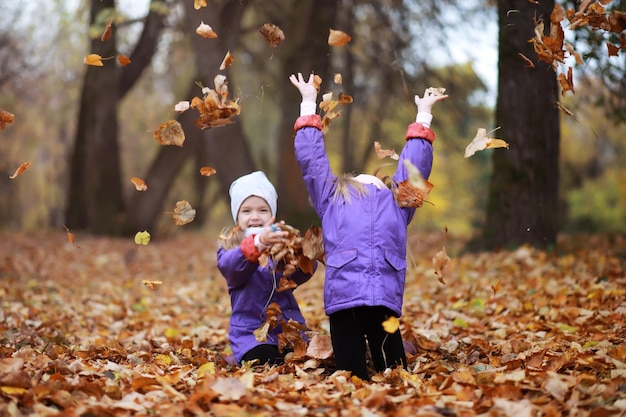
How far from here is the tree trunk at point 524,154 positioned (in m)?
7.30

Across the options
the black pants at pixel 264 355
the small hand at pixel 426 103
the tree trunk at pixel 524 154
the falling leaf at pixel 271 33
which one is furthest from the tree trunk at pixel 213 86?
the black pants at pixel 264 355

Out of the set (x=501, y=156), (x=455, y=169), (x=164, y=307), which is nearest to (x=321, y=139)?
(x=164, y=307)

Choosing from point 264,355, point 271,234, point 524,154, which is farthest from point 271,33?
point 524,154

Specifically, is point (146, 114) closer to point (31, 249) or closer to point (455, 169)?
point (31, 249)

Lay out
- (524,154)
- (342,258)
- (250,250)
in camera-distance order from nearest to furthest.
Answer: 1. (342,258)
2. (250,250)
3. (524,154)

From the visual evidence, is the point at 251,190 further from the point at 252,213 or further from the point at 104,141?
the point at 104,141

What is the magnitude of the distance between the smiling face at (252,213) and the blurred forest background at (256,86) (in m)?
0.64

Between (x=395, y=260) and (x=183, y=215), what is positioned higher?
(x=183, y=215)

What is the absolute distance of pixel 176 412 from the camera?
2637 millimetres

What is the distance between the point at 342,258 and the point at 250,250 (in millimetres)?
543

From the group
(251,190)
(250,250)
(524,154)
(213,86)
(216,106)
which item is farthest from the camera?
(213,86)

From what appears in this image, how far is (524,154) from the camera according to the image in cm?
743

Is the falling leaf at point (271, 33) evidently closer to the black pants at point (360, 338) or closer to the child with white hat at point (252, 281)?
the child with white hat at point (252, 281)

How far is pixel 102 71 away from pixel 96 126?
1147mm
